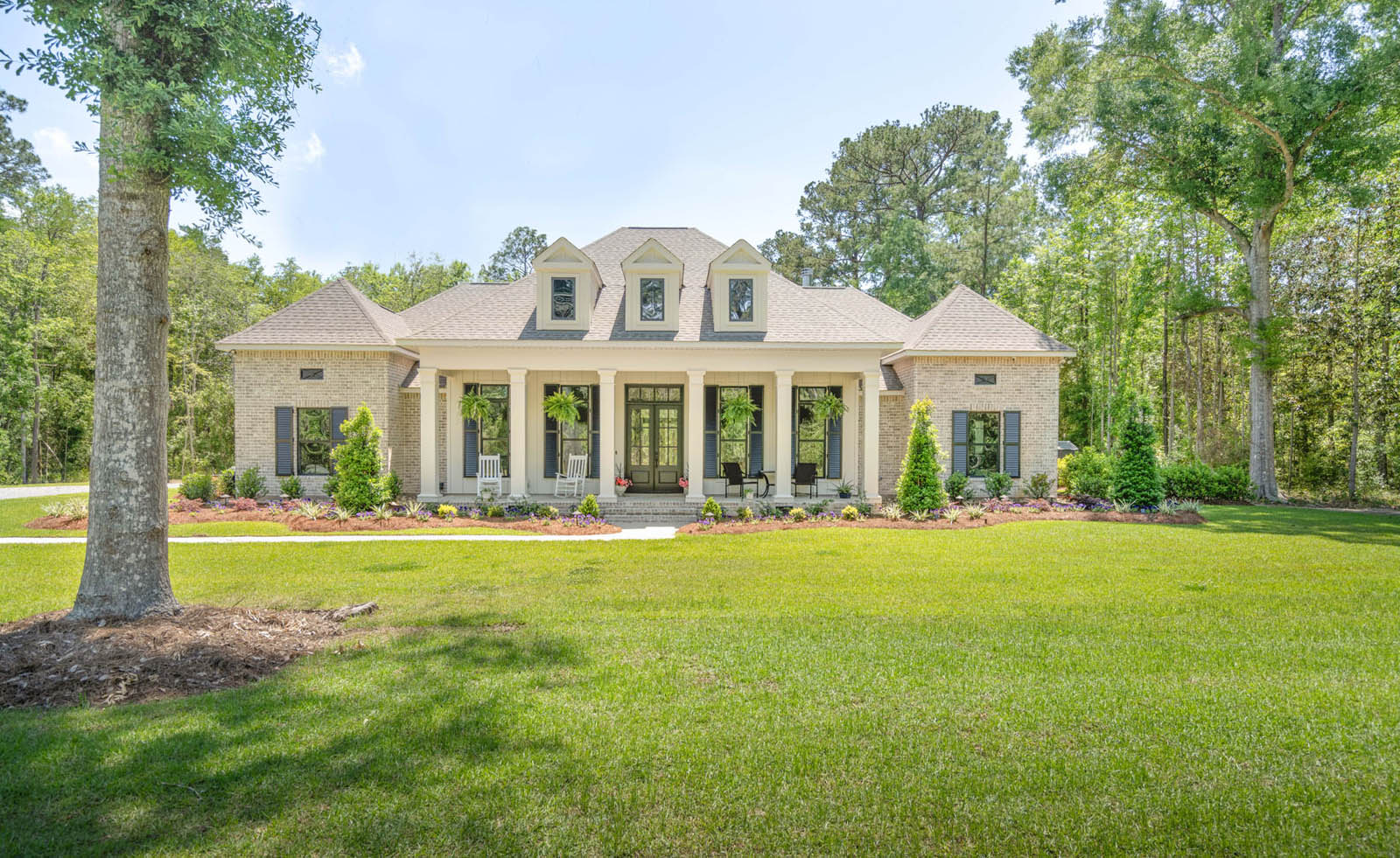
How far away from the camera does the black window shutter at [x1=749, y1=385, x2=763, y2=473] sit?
15.7 m

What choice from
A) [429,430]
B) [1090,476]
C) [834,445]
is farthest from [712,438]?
[1090,476]

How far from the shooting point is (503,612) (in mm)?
6078

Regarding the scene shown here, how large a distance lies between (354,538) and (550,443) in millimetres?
5673

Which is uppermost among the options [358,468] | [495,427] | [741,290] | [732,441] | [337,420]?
[741,290]

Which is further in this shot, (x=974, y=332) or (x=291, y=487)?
(x=974, y=332)

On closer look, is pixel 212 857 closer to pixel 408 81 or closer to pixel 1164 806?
pixel 1164 806

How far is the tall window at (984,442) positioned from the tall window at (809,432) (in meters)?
3.75

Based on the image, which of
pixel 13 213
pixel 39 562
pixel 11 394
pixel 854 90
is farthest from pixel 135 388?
pixel 13 213

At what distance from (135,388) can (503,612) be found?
3540 millimetres

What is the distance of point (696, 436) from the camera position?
14086 mm

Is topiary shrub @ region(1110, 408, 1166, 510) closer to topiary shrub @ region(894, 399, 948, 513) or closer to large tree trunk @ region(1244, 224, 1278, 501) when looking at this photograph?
topiary shrub @ region(894, 399, 948, 513)

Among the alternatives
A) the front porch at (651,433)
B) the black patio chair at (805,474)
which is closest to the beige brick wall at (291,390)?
the front porch at (651,433)

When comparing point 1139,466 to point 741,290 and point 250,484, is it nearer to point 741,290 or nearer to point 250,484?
point 741,290

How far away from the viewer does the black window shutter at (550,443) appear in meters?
15.7
